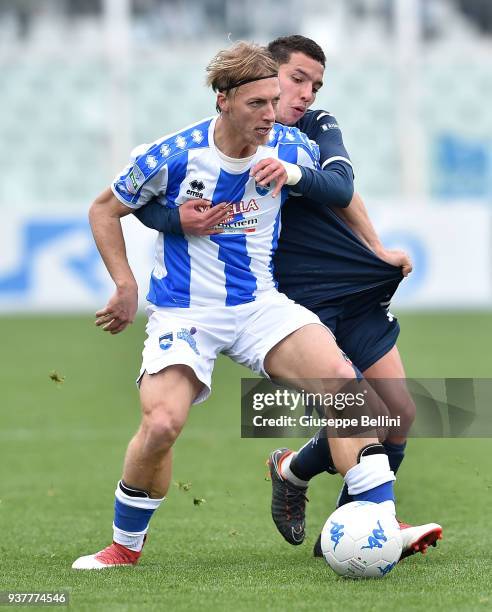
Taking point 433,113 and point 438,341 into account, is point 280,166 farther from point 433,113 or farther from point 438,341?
point 433,113

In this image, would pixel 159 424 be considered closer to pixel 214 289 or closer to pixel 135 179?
pixel 214 289

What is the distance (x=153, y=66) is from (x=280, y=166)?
24476mm

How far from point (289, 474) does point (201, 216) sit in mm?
1491

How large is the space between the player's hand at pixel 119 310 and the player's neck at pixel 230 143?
0.72 metres

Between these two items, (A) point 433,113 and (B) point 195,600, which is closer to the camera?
(B) point 195,600

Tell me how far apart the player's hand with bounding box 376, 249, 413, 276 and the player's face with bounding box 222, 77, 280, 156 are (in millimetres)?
893

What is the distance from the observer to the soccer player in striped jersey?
5477 mm

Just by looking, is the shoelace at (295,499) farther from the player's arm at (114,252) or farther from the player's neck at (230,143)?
the player's neck at (230,143)

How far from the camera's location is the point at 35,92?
1160 inches

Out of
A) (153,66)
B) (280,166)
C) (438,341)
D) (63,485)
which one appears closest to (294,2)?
(153,66)

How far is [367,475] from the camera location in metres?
5.40

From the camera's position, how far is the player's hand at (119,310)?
5.71 metres

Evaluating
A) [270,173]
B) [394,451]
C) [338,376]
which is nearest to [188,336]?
[338,376]

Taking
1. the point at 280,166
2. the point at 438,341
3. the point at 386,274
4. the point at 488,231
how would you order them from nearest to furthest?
the point at 280,166 < the point at 386,274 < the point at 438,341 < the point at 488,231
